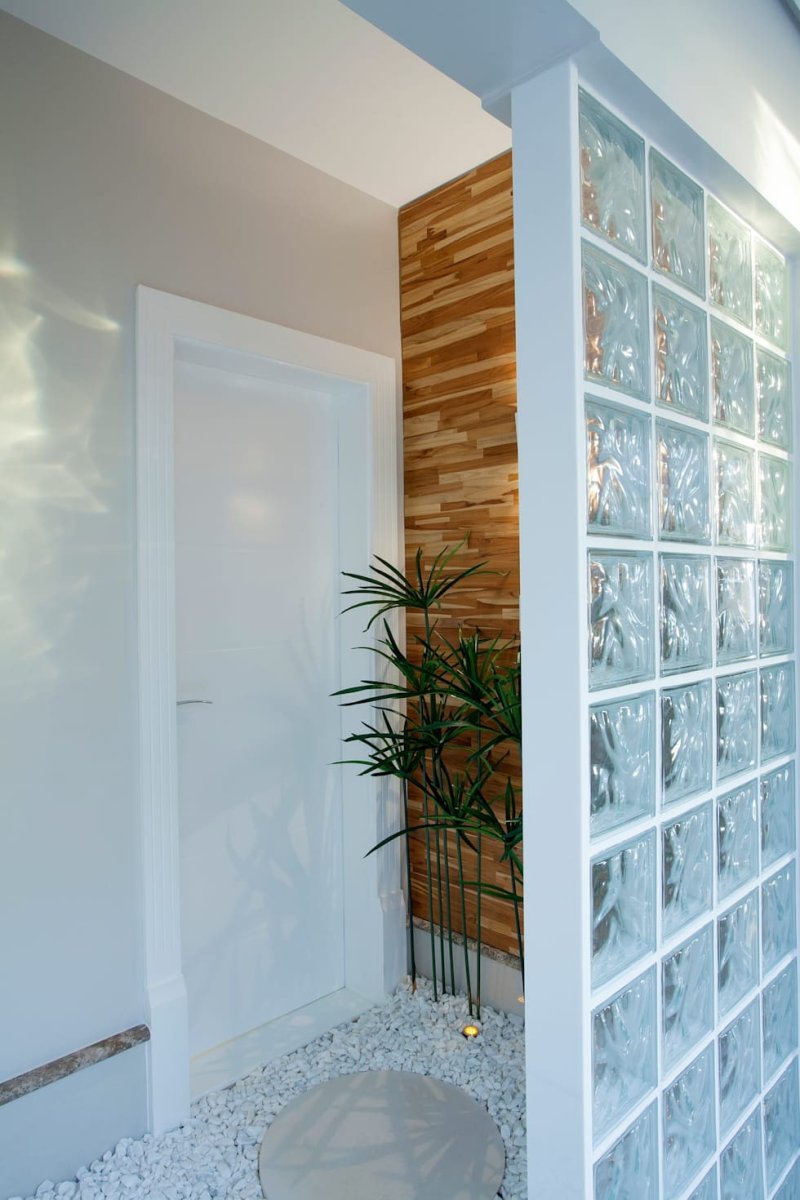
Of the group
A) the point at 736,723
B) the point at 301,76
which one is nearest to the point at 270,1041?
the point at 736,723

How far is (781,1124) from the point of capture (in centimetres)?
172

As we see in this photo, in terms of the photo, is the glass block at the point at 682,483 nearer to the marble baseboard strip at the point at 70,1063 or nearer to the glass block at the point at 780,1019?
the glass block at the point at 780,1019

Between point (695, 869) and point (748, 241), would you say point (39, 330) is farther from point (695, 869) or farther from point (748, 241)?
point (695, 869)

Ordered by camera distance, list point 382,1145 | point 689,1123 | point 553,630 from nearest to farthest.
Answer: point 553,630 → point 689,1123 → point 382,1145

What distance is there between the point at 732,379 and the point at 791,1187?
5.80ft

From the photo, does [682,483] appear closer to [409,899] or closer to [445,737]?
[445,737]

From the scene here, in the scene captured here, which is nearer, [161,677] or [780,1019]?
[780,1019]

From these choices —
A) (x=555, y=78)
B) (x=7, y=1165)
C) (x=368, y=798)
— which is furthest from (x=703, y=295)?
(x=7, y=1165)

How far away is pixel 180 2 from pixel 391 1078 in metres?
2.84

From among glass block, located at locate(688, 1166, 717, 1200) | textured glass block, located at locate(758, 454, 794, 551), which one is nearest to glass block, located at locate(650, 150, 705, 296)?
textured glass block, located at locate(758, 454, 794, 551)

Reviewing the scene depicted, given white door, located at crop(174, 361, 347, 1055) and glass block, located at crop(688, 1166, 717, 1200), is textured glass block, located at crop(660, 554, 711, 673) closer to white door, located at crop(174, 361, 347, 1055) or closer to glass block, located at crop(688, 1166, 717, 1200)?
glass block, located at crop(688, 1166, 717, 1200)

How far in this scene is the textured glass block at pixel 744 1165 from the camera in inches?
59.2

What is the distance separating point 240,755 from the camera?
2498 millimetres

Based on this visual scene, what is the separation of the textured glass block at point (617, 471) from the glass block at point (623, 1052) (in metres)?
0.73
